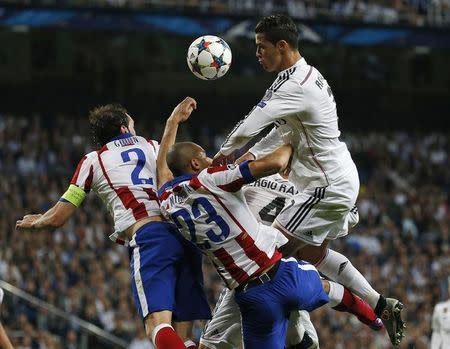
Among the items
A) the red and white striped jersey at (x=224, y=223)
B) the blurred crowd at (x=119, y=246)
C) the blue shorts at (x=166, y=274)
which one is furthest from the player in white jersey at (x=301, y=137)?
the blurred crowd at (x=119, y=246)

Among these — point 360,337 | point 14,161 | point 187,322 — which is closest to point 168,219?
point 187,322

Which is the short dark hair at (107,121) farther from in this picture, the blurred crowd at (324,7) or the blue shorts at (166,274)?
the blurred crowd at (324,7)

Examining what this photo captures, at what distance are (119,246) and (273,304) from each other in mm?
11418

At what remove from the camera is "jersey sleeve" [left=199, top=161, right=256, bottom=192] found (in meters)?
6.99

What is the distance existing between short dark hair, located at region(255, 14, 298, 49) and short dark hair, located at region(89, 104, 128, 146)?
1273 millimetres

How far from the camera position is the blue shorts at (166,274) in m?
7.60

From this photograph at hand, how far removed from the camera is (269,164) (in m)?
7.00

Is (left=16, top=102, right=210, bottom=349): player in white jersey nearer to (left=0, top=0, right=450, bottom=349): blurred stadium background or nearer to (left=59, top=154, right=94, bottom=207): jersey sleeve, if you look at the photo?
(left=59, top=154, right=94, bottom=207): jersey sleeve

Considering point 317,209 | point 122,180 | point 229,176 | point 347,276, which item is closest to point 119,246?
point 347,276

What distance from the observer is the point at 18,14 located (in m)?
21.8

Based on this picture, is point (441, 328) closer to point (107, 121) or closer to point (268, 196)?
point (268, 196)

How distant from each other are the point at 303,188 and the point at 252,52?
63.1 ft

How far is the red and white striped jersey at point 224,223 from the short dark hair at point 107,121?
0.96m

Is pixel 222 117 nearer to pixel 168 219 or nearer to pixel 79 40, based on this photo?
pixel 79 40
